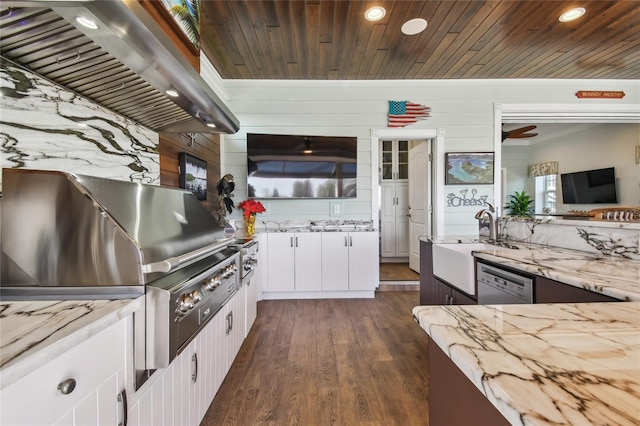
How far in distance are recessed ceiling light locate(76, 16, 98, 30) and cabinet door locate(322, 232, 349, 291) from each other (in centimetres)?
280

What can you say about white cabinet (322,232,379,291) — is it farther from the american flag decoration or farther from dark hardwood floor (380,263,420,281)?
the american flag decoration

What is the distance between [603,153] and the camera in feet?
17.6

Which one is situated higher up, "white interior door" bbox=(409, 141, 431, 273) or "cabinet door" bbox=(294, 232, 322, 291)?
"white interior door" bbox=(409, 141, 431, 273)

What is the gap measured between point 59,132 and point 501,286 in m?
2.36

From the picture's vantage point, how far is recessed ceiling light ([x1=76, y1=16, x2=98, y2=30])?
2.76 ft

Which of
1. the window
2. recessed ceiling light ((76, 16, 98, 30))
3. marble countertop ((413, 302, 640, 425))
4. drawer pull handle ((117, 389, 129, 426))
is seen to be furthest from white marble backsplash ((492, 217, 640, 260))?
the window

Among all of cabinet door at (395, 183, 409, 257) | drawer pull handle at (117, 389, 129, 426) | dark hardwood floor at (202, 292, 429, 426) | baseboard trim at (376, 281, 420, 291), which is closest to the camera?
drawer pull handle at (117, 389, 129, 426)

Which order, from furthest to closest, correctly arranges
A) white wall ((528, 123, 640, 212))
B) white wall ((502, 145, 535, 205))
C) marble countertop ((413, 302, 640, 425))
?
1. white wall ((502, 145, 535, 205))
2. white wall ((528, 123, 640, 212))
3. marble countertop ((413, 302, 640, 425))

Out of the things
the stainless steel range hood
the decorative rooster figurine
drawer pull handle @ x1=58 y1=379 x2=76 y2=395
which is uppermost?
the stainless steel range hood

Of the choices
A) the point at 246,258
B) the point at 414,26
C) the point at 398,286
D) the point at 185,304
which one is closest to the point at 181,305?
the point at 185,304

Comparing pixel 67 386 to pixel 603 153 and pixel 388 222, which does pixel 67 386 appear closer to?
pixel 388 222

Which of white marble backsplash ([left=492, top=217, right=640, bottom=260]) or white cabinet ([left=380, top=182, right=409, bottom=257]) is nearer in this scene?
white marble backsplash ([left=492, top=217, right=640, bottom=260])

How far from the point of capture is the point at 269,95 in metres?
3.66

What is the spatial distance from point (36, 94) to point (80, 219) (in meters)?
0.69
